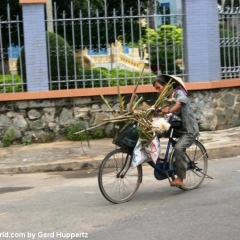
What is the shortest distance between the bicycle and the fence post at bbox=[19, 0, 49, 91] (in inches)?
177

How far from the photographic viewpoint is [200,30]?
1132 cm

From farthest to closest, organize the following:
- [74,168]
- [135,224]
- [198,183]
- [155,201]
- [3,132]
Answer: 1. [3,132]
2. [74,168]
3. [198,183]
4. [155,201]
5. [135,224]

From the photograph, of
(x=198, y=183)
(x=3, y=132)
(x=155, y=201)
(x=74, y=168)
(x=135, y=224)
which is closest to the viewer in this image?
(x=135, y=224)

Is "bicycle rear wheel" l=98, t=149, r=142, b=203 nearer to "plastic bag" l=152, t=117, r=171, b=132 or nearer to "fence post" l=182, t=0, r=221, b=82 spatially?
"plastic bag" l=152, t=117, r=171, b=132

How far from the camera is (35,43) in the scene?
10.8m

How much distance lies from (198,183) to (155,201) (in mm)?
906

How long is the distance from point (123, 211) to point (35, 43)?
211 inches

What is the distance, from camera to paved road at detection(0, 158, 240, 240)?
549 cm

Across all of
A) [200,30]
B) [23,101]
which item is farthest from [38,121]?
[200,30]

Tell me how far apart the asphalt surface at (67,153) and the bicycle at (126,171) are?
161cm

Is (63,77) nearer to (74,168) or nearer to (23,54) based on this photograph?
(23,54)

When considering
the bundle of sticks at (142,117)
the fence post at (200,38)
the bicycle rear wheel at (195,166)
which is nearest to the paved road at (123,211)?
the bicycle rear wheel at (195,166)

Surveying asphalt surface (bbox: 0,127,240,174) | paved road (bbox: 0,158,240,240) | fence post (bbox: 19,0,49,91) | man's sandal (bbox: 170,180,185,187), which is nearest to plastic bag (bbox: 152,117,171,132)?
man's sandal (bbox: 170,180,185,187)

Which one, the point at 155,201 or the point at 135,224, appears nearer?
the point at 135,224
